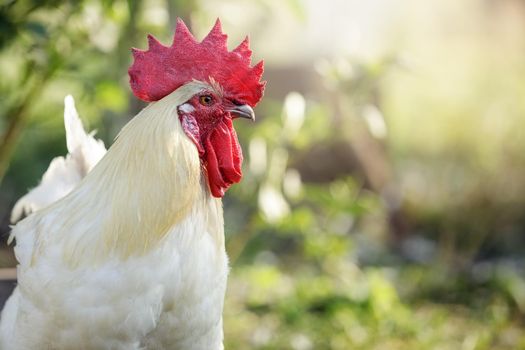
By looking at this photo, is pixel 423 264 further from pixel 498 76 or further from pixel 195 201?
pixel 195 201

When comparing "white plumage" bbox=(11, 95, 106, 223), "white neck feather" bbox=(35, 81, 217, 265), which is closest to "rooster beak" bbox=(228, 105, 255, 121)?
"white neck feather" bbox=(35, 81, 217, 265)

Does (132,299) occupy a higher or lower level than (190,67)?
lower

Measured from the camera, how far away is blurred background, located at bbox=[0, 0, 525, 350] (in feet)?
14.6

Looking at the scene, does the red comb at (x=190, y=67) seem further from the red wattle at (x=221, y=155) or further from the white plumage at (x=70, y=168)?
the white plumage at (x=70, y=168)

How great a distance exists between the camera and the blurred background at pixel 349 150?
176 inches

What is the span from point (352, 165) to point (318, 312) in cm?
276

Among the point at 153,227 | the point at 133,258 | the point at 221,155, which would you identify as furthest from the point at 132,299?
the point at 221,155

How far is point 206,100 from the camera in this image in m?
2.84

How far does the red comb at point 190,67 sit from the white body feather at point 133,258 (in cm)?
6

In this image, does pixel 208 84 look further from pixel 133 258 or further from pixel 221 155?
pixel 133 258

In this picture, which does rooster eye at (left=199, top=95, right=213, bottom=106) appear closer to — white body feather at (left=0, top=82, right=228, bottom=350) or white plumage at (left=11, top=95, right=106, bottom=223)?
white body feather at (left=0, top=82, right=228, bottom=350)

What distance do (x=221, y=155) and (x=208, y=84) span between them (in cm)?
26

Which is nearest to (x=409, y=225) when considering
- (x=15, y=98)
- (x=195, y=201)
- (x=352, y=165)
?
(x=352, y=165)

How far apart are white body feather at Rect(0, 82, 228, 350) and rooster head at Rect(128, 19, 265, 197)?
0.05 m
